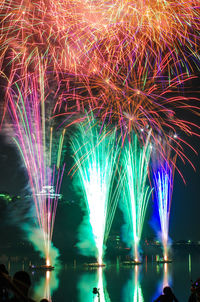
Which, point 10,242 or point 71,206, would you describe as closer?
point 10,242

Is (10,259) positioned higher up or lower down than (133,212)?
lower down

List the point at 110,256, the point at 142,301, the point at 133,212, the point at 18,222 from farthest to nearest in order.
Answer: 1. the point at 110,256
2. the point at 18,222
3. the point at 133,212
4. the point at 142,301

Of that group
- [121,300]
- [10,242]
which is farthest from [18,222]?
[121,300]

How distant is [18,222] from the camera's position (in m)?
57.2

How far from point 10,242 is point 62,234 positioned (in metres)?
9.38

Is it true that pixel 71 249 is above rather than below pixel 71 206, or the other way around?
below

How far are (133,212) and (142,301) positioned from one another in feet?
62.7

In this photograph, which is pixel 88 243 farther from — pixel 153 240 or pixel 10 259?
pixel 153 240

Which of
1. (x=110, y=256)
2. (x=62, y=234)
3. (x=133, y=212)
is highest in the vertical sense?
(x=133, y=212)

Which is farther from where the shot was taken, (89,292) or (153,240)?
(153,240)

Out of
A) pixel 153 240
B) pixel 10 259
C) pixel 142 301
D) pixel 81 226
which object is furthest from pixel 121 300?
pixel 153 240

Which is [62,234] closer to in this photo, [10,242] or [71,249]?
[71,249]

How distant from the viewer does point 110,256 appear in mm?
67375

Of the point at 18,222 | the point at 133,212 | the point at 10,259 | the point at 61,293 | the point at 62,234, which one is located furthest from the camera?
the point at 62,234
